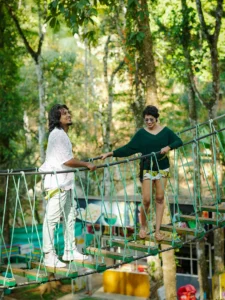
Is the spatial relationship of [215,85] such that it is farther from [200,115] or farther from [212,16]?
[200,115]

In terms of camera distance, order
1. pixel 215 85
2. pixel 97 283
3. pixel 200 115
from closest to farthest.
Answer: pixel 215 85 → pixel 97 283 → pixel 200 115

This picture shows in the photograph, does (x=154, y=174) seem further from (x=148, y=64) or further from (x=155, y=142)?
(x=148, y=64)

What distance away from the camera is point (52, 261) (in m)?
4.31

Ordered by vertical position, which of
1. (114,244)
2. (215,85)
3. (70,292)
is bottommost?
(70,292)

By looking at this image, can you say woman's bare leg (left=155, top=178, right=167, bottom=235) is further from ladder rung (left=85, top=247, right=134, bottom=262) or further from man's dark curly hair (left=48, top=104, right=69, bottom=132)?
man's dark curly hair (left=48, top=104, right=69, bottom=132)

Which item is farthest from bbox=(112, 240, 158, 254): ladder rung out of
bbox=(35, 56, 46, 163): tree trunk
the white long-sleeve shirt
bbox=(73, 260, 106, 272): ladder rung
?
bbox=(35, 56, 46, 163): tree trunk

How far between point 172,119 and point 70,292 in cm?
581

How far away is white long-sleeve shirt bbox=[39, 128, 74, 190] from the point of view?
4148mm

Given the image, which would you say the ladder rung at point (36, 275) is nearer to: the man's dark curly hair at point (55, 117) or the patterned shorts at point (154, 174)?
the man's dark curly hair at point (55, 117)

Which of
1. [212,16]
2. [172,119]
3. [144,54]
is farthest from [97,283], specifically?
[144,54]

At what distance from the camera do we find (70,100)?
18953 mm

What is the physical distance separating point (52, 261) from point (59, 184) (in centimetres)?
60

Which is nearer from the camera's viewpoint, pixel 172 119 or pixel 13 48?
pixel 13 48

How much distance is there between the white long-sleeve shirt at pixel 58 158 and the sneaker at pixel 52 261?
1.70 feet
